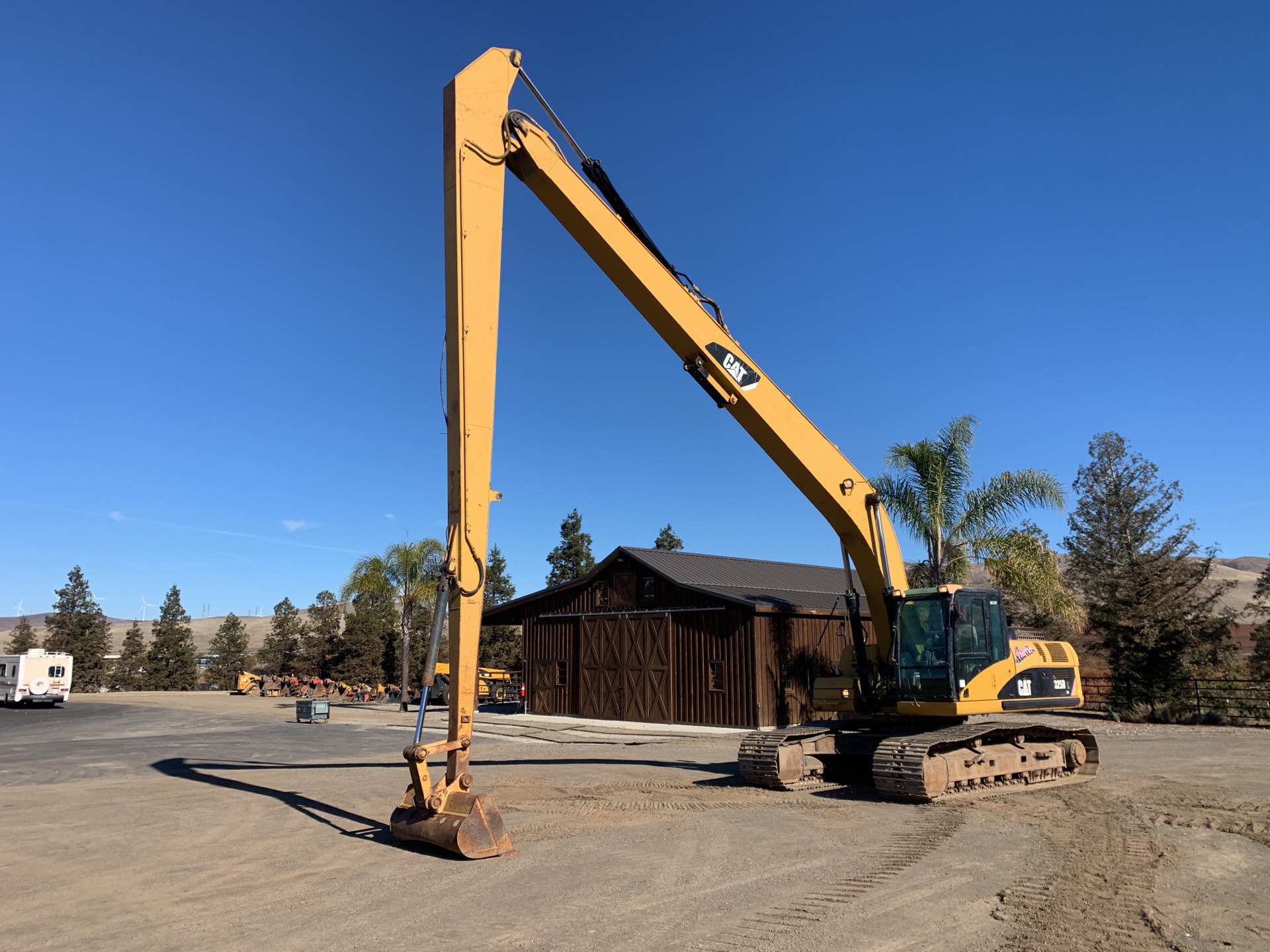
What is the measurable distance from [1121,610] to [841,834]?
22481 mm

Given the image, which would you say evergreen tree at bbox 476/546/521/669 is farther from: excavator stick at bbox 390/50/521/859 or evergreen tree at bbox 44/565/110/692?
Result: excavator stick at bbox 390/50/521/859

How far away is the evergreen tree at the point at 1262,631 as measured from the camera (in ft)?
109

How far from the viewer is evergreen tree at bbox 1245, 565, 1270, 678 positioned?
33325 mm

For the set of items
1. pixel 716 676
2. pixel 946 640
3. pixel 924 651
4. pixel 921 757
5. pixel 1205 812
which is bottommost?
pixel 1205 812

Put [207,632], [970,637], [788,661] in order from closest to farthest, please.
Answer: [970,637] → [788,661] → [207,632]

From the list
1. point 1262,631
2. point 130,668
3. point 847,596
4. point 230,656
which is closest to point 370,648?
point 230,656

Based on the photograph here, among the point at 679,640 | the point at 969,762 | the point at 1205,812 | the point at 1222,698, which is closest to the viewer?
the point at 1205,812

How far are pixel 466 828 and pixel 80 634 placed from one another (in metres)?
64.8

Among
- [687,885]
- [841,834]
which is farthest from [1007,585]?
[687,885]

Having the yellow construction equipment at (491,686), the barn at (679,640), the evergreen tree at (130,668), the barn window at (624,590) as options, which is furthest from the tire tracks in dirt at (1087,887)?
the evergreen tree at (130,668)

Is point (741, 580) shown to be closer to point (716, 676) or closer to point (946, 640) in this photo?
point (716, 676)

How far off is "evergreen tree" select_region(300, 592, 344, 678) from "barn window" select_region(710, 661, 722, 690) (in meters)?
37.1

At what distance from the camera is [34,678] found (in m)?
38.3

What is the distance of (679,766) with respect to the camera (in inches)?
621
